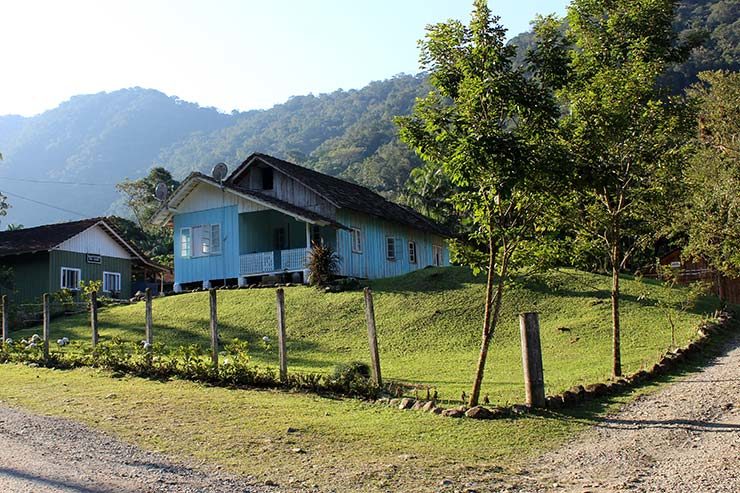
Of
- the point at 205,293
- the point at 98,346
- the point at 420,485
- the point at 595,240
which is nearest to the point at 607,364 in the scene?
the point at 595,240

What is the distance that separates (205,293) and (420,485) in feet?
71.0

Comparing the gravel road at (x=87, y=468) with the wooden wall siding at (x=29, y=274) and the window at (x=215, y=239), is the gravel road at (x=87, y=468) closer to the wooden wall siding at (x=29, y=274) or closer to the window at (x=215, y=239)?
the window at (x=215, y=239)

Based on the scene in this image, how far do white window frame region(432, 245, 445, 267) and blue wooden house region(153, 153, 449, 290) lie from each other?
4.80m

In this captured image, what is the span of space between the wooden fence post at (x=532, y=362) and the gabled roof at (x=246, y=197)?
1850 centimetres

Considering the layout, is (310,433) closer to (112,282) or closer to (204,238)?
(204,238)

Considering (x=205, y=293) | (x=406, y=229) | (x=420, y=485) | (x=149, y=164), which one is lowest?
(x=420, y=485)

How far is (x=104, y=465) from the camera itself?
7703 mm

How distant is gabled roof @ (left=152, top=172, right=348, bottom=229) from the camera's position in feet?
94.8

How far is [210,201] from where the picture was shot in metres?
32.3

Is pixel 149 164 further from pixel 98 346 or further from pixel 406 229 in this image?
pixel 98 346

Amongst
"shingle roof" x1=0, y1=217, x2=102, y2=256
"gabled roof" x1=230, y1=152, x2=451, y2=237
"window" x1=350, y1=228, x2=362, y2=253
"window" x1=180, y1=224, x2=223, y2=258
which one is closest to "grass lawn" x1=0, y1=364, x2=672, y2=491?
"gabled roof" x1=230, y1=152, x2=451, y2=237

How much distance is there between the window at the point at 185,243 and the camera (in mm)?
32728

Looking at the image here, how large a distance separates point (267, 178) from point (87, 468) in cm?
2595

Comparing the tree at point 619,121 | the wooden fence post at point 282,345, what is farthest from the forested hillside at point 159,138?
the wooden fence post at point 282,345
